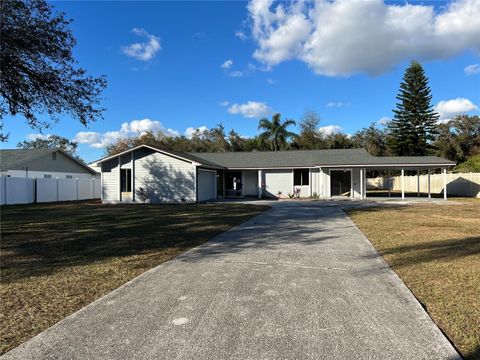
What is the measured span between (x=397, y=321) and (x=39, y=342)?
3.46m

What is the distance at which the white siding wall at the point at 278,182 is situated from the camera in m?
28.6

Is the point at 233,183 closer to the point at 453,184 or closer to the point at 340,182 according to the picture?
the point at 340,182

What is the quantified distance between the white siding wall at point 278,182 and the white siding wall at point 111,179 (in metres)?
10.5

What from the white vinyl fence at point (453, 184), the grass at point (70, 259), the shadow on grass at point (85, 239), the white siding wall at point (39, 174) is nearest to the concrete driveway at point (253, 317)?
the grass at point (70, 259)

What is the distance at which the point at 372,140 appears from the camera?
184ft

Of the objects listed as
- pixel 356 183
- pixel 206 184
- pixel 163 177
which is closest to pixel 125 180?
pixel 163 177

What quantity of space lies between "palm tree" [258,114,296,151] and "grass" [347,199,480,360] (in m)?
33.2

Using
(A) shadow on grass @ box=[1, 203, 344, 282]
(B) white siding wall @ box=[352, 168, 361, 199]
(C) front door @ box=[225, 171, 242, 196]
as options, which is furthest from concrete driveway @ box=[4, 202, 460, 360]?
(C) front door @ box=[225, 171, 242, 196]

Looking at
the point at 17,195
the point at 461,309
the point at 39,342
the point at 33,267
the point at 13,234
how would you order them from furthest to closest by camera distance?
1. the point at 17,195
2. the point at 13,234
3. the point at 33,267
4. the point at 461,309
5. the point at 39,342

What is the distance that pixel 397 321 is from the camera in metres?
4.06

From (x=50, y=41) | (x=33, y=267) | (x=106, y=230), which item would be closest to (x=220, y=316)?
(x=33, y=267)

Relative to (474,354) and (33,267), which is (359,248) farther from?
(33,267)

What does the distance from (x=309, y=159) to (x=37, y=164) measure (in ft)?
75.7

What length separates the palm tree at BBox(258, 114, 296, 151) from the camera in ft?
148
